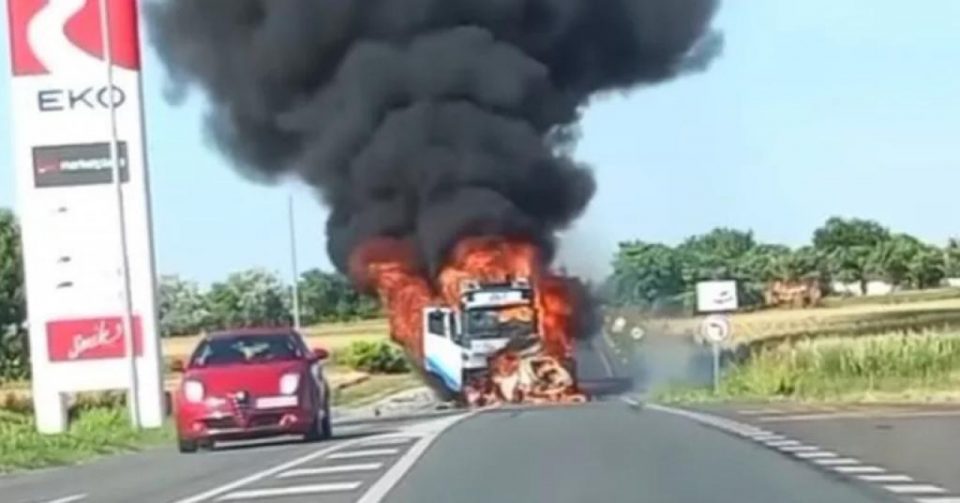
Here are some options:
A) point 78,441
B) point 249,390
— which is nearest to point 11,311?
point 78,441

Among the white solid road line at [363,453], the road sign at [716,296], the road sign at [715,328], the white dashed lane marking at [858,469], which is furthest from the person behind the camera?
the road sign at [716,296]

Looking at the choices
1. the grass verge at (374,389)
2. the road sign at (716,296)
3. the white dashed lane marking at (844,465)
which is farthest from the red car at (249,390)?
the grass verge at (374,389)

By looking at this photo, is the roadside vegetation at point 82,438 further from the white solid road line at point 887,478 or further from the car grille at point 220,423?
the white solid road line at point 887,478

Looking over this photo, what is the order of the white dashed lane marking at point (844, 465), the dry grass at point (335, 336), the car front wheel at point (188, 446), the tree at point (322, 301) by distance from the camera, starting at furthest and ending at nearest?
the tree at point (322, 301), the dry grass at point (335, 336), the car front wheel at point (188, 446), the white dashed lane marking at point (844, 465)

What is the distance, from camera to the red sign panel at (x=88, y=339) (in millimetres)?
49156

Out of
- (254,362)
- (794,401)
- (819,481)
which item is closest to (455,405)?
(794,401)

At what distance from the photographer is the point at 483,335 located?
2200 inches

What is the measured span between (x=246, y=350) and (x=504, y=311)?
25810mm

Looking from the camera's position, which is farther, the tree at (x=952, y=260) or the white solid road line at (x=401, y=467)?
the tree at (x=952, y=260)

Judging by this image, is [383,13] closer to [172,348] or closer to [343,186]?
[343,186]

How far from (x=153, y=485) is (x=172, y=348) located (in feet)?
249

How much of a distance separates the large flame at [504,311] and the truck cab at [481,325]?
213 mm

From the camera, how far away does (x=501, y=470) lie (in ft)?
Result: 68.1

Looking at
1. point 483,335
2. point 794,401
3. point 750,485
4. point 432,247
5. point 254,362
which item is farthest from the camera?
point 432,247
